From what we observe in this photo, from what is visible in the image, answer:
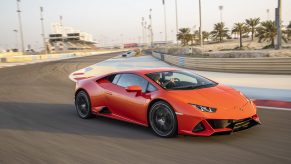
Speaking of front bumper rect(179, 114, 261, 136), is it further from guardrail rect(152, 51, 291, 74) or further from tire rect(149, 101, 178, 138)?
guardrail rect(152, 51, 291, 74)

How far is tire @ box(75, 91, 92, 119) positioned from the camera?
327 inches

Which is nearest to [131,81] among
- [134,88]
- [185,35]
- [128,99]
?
[128,99]

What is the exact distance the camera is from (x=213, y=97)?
6.28 m

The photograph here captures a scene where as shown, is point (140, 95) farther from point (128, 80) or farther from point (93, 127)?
point (93, 127)

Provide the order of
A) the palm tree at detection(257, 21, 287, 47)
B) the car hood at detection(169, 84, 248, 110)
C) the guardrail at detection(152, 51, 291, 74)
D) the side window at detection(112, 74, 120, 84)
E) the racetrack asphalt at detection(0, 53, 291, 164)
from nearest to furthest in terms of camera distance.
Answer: the racetrack asphalt at detection(0, 53, 291, 164), the car hood at detection(169, 84, 248, 110), the side window at detection(112, 74, 120, 84), the guardrail at detection(152, 51, 291, 74), the palm tree at detection(257, 21, 287, 47)

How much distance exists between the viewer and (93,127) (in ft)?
24.6

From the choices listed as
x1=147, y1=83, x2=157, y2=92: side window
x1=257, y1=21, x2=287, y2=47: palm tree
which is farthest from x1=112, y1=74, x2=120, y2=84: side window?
x1=257, y1=21, x2=287, y2=47: palm tree

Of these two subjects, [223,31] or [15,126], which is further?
[223,31]

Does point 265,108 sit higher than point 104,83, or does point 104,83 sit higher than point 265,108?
point 104,83

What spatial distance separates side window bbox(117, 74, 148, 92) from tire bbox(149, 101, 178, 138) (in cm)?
58

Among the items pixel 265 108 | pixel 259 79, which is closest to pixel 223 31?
pixel 259 79

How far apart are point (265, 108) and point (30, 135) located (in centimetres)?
546

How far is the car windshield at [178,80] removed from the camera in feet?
22.1

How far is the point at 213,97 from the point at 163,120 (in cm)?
95
